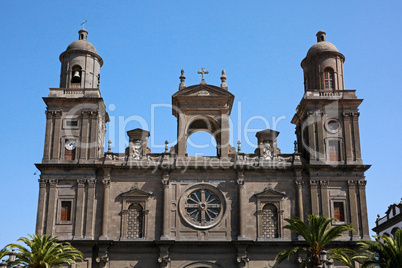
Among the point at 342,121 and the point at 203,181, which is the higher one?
the point at 342,121

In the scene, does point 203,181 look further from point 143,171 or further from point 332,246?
point 332,246

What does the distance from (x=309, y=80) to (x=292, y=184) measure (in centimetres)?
983

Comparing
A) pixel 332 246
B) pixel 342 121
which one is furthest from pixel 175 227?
pixel 342 121

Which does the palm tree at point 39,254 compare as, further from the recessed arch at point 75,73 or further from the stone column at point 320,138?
the stone column at point 320,138

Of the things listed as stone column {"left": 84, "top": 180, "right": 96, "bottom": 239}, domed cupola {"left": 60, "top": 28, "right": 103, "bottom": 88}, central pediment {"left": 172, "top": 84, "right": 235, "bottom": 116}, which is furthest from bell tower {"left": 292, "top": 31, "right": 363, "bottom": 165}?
domed cupola {"left": 60, "top": 28, "right": 103, "bottom": 88}

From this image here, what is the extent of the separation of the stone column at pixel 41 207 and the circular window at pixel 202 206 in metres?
10.7

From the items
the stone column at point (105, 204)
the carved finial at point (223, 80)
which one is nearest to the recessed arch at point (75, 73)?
the stone column at point (105, 204)

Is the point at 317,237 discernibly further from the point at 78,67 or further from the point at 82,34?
the point at 82,34

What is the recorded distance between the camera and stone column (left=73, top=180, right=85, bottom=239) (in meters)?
45.1

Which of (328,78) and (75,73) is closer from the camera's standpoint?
(75,73)

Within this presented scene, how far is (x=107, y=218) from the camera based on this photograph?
1807 inches

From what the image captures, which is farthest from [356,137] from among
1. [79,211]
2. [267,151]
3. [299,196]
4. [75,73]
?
[75,73]

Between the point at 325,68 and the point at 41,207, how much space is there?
26.2 m

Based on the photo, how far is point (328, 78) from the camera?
5075 centimetres
